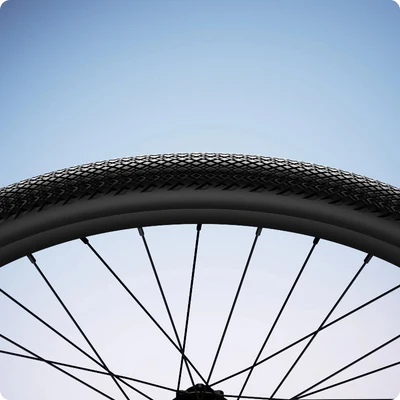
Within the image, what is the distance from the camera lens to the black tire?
1.24m

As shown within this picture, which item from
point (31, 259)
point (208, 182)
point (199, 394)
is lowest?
point (199, 394)

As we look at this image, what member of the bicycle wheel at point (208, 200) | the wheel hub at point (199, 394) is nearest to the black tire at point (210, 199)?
the bicycle wheel at point (208, 200)

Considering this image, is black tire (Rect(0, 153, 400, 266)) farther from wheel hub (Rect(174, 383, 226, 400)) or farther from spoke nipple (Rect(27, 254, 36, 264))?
wheel hub (Rect(174, 383, 226, 400))

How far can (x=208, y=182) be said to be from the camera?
4.15ft

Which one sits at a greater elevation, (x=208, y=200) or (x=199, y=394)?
(x=208, y=200)

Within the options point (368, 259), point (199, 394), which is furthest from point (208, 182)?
point (199, 394)

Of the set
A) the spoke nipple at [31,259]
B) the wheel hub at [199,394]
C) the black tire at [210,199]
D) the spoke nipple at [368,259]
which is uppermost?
the black tire at [210,199]

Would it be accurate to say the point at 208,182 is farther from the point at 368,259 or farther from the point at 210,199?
the point at 368,259

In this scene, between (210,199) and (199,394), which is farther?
(199,394)

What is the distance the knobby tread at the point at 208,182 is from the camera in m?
1.24

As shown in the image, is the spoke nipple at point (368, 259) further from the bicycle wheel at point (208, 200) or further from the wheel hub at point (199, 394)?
the wheel hub at point (199, 394)

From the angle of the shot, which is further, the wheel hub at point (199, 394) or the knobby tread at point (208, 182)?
the wheel hub at point (199, 394)

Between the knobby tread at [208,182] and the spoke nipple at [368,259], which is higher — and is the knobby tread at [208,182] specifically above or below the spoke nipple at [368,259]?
above

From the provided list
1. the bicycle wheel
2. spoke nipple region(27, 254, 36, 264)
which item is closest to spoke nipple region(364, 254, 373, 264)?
the bicycle wheel
